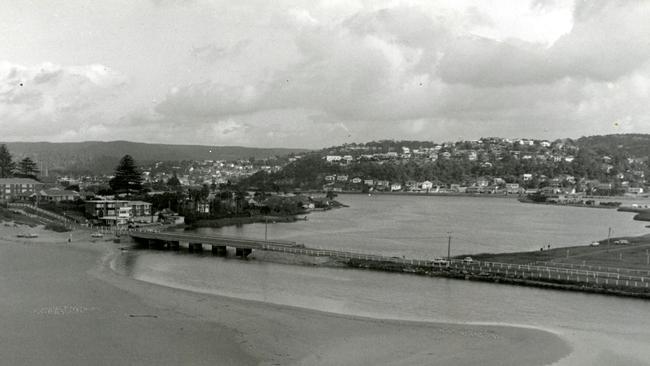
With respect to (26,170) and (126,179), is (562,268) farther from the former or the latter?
(26,170)

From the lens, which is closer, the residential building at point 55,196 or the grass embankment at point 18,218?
the grass embankment at point 18,218

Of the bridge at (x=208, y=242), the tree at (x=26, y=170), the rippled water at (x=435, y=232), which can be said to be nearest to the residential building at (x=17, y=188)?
the tree at (x=26, y=170)

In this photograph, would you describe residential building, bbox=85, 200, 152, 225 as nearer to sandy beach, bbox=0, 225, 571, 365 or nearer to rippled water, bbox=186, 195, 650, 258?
rippled water, bbox=186, 195, 650, 258

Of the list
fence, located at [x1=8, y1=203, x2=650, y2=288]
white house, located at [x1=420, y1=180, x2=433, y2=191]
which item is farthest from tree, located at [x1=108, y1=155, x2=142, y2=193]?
white house, located at [x1=420, y1=180, x2=433, y2=191]

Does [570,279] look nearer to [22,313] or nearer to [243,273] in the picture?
[243,273]

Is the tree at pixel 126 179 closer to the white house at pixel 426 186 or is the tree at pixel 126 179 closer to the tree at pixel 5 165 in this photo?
the tree at pixel 5 165

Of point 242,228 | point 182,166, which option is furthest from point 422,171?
point 242,228

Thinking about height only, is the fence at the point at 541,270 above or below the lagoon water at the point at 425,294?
above
